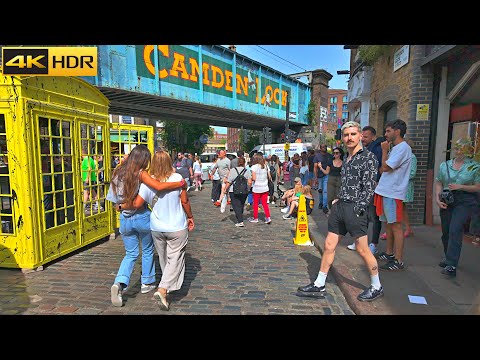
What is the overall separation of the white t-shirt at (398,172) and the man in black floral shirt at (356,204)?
2.52 ft

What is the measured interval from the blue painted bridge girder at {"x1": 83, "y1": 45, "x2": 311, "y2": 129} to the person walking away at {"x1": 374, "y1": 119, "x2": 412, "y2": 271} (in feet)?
33.5

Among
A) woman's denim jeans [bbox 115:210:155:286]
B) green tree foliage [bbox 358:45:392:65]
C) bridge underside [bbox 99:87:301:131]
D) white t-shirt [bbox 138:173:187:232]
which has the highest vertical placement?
green tree foliage [bbox 358:45:392:65]

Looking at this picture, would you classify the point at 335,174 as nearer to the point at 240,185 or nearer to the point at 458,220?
the point at 240,185

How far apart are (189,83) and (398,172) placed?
41.1 ft

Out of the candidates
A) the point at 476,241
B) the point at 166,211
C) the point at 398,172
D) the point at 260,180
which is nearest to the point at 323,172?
the point at 260,180

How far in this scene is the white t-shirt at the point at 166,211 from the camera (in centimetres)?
315

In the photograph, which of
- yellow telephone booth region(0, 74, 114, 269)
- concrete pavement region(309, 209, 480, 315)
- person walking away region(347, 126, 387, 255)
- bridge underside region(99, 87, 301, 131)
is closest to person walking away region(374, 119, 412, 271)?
concrete pavement region(309, 209, 480, 315)

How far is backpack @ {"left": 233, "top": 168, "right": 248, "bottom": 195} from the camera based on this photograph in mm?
6738

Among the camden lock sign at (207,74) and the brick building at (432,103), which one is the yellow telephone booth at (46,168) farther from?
the camden lock sign at (207,74)

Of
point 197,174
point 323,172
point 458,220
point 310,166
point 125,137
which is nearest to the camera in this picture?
point 458,220

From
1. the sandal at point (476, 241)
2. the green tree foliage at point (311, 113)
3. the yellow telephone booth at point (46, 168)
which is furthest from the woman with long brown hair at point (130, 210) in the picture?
the green tree foliage at point (311, 113)

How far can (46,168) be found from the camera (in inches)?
167

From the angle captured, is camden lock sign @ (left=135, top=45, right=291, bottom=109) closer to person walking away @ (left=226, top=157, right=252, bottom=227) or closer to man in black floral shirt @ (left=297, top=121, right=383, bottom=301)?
person walking away @ (left=226, top=157, right=252, bottom=227)
